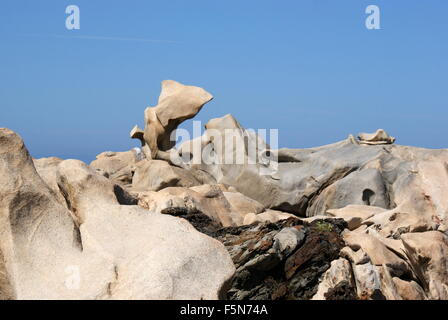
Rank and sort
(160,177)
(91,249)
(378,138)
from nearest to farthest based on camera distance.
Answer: (91,249)
(160,177)
(378,138)

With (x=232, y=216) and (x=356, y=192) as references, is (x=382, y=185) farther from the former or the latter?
(x=232, y=216)

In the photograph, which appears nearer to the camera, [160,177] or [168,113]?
[160,177]

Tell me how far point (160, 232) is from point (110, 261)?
Answer: 0.68 meters

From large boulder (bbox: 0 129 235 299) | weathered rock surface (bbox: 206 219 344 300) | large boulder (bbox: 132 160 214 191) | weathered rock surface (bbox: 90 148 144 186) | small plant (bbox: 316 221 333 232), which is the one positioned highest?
large boulder (bbox: 0 129 235 299)

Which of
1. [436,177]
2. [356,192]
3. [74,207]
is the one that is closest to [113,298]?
[74,207]

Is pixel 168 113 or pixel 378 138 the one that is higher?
pixel 168 113

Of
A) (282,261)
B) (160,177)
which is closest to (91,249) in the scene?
(282,261)

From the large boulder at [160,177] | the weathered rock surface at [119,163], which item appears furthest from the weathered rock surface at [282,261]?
the weathered rock surface at [119,163]

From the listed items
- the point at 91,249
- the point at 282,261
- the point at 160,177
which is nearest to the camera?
the point at 91,249

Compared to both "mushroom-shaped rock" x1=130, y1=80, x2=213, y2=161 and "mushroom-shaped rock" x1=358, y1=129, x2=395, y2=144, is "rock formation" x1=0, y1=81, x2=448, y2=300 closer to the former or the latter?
"mushroom-shaped rock" x1=130, y1=80, x2=213, y2=161

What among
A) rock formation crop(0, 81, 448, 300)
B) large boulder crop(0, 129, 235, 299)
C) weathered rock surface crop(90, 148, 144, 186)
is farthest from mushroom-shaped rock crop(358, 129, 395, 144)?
large boulder crop(0, 129, 235, 299)

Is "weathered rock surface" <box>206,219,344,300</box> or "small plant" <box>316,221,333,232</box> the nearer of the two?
"weathered rock surface" <box>206,219,344,300</box>

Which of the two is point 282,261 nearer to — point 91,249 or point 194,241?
point 194,241

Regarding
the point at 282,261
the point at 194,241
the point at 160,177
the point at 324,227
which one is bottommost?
the point at 160,177
